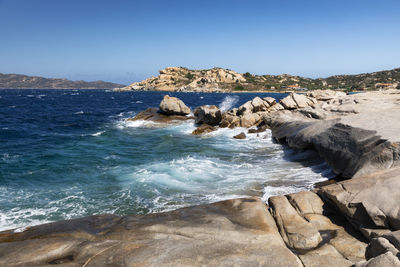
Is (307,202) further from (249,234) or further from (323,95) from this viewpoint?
(323,95)

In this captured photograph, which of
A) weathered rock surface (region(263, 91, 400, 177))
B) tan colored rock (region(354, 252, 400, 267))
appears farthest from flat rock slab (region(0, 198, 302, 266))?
weathered rock surface (region(263, 91, 400, 177))

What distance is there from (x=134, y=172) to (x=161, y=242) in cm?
1127

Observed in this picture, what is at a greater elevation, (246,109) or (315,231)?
(246,109)

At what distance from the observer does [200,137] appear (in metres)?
28.6

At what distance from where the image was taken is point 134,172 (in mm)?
17406

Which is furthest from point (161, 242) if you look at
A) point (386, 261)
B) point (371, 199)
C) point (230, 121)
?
point (230, 121)

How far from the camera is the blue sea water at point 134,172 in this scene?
12.5 m

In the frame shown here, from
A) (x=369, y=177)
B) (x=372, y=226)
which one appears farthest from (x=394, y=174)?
(x=372, y=226)

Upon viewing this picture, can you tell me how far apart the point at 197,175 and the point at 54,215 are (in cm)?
799

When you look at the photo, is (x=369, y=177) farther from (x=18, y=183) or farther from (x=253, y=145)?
(x=18, y=183)

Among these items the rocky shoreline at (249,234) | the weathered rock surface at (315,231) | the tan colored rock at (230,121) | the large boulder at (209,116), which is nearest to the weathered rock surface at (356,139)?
the rocky shoreline at (249,234)

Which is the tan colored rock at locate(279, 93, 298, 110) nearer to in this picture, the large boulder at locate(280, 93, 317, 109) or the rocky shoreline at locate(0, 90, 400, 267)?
the large boulder at locate(280, 93, 317, 109)

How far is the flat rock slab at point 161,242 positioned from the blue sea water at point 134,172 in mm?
3549

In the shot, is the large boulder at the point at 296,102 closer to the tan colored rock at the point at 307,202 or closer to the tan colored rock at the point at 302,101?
the tan colored rock at the point at 302,101
